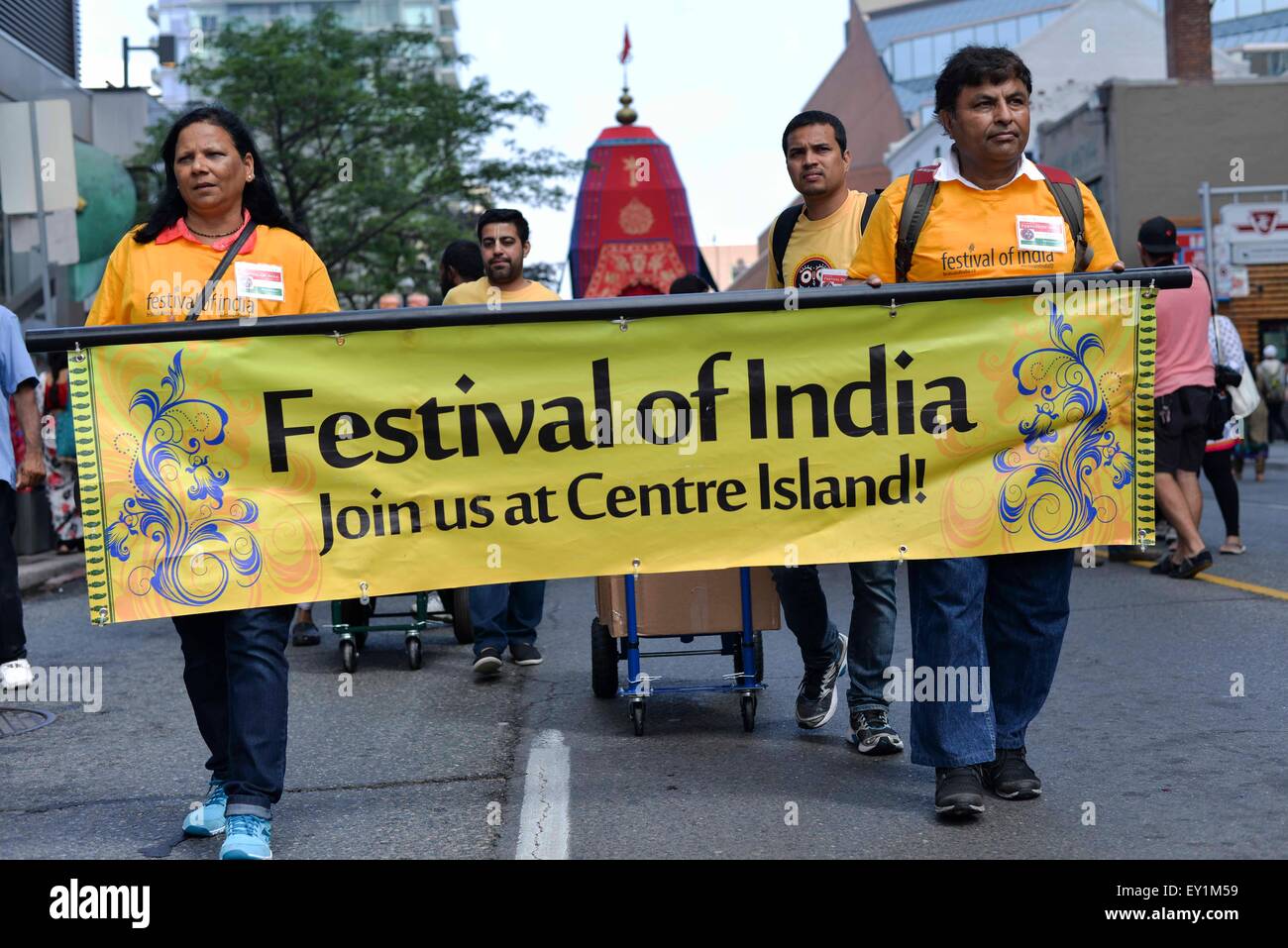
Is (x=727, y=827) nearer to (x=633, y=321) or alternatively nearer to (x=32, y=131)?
(x=633, y=321)

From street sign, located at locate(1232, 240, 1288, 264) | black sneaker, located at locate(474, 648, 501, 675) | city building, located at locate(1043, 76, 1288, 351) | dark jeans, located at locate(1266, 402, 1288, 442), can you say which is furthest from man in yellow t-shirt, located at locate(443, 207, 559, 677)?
city building, located at locate(1043, 76, 1288, 351)

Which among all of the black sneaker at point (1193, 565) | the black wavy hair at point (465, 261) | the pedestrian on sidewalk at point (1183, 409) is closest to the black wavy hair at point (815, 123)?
the black wavy hair at point (465, 261)

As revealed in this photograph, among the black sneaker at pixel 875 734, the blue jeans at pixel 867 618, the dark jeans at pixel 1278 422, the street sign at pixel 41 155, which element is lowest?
the dark jeans at pixel 1278 422

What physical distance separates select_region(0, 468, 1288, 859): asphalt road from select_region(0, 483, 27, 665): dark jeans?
20.2 inches

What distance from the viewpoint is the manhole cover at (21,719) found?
6.99 meters

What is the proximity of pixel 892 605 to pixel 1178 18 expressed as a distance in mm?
35630

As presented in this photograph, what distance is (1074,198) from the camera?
16.5ft

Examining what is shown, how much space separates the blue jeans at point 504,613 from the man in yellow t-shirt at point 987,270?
9.77ft

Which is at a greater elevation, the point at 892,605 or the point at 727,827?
the point at 892,605

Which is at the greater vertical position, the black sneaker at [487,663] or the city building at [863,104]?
the city building at [863,104]

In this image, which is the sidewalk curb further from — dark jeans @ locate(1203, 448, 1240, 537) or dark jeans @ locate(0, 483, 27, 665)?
dark jeans @ locate(1203, 448, 1240, 537)

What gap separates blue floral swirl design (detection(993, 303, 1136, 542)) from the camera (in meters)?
5.04

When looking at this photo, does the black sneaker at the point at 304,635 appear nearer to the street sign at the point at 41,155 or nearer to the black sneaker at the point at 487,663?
the black sneaker at the point at 487,663
